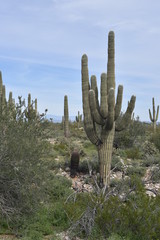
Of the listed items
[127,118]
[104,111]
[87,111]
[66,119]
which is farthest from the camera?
[66,119]

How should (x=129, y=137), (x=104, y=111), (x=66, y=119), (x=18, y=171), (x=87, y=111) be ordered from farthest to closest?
(x=66, y=119)
(x=129, y=137)
(x=87, y=111)
(x=104, y=111)
(x=18, y=171)

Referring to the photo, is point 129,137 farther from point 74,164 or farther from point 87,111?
point 87,111

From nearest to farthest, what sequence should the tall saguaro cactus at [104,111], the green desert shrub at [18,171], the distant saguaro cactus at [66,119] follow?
the green desert shrub at [18,171]
the tall saguaro cactus at [104,111]
the distant saguaro cactus at [66,119]

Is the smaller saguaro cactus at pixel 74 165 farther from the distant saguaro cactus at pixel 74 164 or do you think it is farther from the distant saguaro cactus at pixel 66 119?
the distant saguaro cactus at pixel 66 119

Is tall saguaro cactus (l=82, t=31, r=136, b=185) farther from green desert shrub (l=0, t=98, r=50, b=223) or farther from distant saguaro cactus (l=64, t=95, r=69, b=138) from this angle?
distant saguaro cactus (l=64, t=95, r=69, b=138)

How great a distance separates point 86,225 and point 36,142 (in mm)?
2324

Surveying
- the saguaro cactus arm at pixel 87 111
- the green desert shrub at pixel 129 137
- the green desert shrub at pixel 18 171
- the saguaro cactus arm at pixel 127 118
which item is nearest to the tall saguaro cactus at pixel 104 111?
the saguaro cactus arm at pixel 87 111

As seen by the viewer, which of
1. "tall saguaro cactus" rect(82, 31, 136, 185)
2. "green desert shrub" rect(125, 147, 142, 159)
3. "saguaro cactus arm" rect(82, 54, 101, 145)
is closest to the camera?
"tall saguaro cactus" rect(82, 31, 136, 185)

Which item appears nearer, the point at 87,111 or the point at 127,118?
the point at 87,111

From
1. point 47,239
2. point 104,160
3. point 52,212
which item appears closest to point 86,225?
point 47,239

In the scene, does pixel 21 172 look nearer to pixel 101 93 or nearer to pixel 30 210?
pixel 30 210

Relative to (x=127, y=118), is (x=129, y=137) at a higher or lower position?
lower

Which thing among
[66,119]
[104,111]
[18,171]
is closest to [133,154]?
[104,111]

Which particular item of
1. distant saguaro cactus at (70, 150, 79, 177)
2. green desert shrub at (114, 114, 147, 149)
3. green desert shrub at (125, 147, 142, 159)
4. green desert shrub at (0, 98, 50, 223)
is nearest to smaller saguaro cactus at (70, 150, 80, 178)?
distant saguaro cactus at (70, 150, 79, 177)
